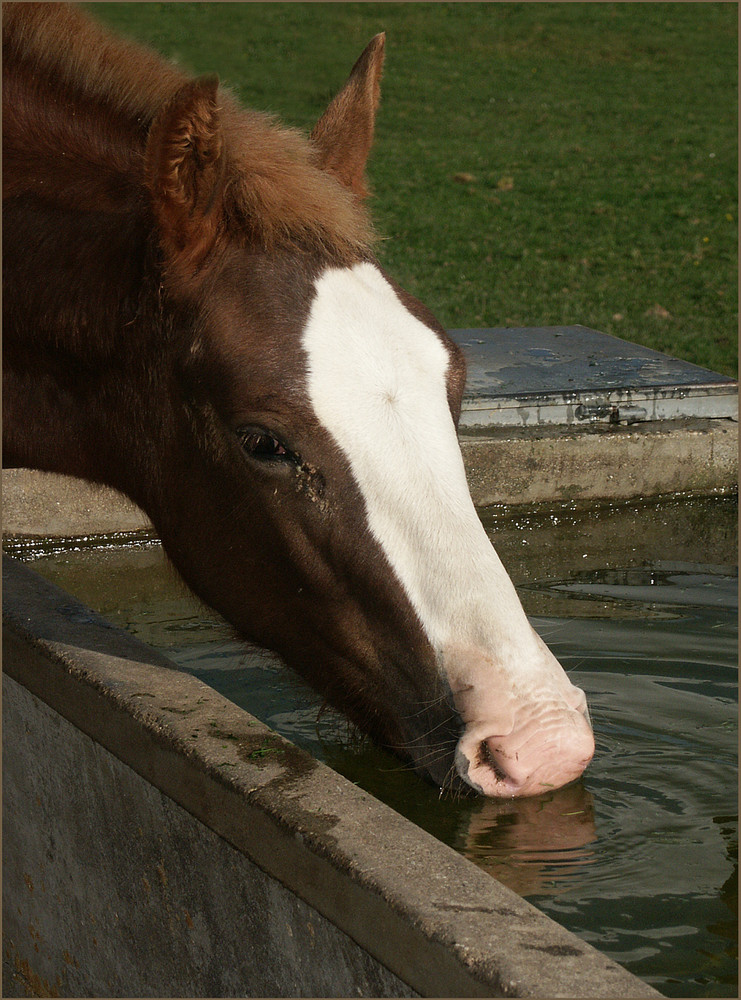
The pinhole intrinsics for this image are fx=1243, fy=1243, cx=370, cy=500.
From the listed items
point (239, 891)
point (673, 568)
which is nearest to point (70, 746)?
point (239, 891)

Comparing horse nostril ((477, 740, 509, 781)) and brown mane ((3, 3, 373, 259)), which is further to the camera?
brown mane ((3, 3, 373, 259))

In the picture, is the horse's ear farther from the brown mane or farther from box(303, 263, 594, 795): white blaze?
box(303, 263, 594, 795): white blaze

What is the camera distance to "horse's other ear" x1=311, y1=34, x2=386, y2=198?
8.29 ft

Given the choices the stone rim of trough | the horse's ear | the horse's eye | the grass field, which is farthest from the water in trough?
the grass field

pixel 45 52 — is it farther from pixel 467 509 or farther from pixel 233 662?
pixel 233 662

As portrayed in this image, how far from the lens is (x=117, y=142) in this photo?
2326 millimetres

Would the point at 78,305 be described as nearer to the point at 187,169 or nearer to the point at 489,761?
the point at 187,169

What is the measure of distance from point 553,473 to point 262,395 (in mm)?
2955

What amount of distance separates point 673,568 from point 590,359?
1319 mm

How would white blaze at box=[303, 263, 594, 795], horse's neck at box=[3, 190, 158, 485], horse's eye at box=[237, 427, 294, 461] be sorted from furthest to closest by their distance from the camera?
horse's neck at box=[3, 190, 158, 485], horse's eye at box=[237, 427, 294, 461], white blaze at box=[303, 263, 594, 795]

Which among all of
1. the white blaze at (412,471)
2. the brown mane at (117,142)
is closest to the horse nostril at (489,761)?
the white blaze at (412,471)

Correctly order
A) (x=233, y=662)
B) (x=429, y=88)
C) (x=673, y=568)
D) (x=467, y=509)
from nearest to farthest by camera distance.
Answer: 1. (x=467, y=509)
2. (x=233, y=662)
3. (x=673, y=568)
4. (x=429, y=88)

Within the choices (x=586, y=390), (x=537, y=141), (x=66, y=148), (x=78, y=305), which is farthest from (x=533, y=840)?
(x=537, y=141)

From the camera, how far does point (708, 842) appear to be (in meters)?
2.47
